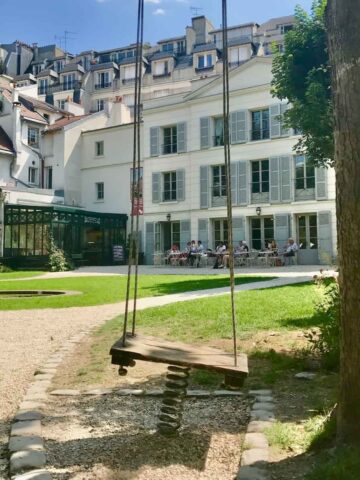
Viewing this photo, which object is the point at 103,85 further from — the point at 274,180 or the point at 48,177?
the point at 274,180

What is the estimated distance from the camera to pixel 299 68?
12.9 m

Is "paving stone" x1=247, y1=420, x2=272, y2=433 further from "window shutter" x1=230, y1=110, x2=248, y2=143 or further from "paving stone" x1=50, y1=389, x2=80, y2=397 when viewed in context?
"window shutter" x1=230, y1=110, x2=248, y2=143

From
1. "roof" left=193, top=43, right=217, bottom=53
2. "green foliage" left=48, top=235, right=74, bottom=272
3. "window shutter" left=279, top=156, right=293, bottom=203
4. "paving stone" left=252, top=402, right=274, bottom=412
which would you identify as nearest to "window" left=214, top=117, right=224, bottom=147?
"window shutter" left=279, top=156, right=293, bottom=203

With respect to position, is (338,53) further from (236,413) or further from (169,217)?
(169,217)

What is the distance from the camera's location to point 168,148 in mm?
30469

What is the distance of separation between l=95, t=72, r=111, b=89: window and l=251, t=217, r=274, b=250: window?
26.4m

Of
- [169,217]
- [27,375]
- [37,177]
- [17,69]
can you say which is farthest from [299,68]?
[17,69]

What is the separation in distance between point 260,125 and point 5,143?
15695mm

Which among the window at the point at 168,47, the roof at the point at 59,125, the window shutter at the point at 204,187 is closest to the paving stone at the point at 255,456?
the window shutter at the point at 204,187

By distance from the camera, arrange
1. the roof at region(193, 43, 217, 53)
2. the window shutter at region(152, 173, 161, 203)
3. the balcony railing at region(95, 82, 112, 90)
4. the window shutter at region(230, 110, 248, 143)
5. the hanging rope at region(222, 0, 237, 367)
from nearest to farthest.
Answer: the hanging rope at region(222, 0, 237, 367) → the window shutter at region(230, 110, 248, 143) → the window shutter at region(152, 173, 161, 203) → the roof at region(193, 43, 217, 53) → the balcony railing at region(95, 82, 112, 90)

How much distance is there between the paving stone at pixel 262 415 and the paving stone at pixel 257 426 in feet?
0.24

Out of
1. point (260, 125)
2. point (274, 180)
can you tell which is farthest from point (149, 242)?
point (260, 125)

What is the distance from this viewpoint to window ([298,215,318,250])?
25281 millimetres

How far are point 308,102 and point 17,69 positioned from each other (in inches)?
1887
